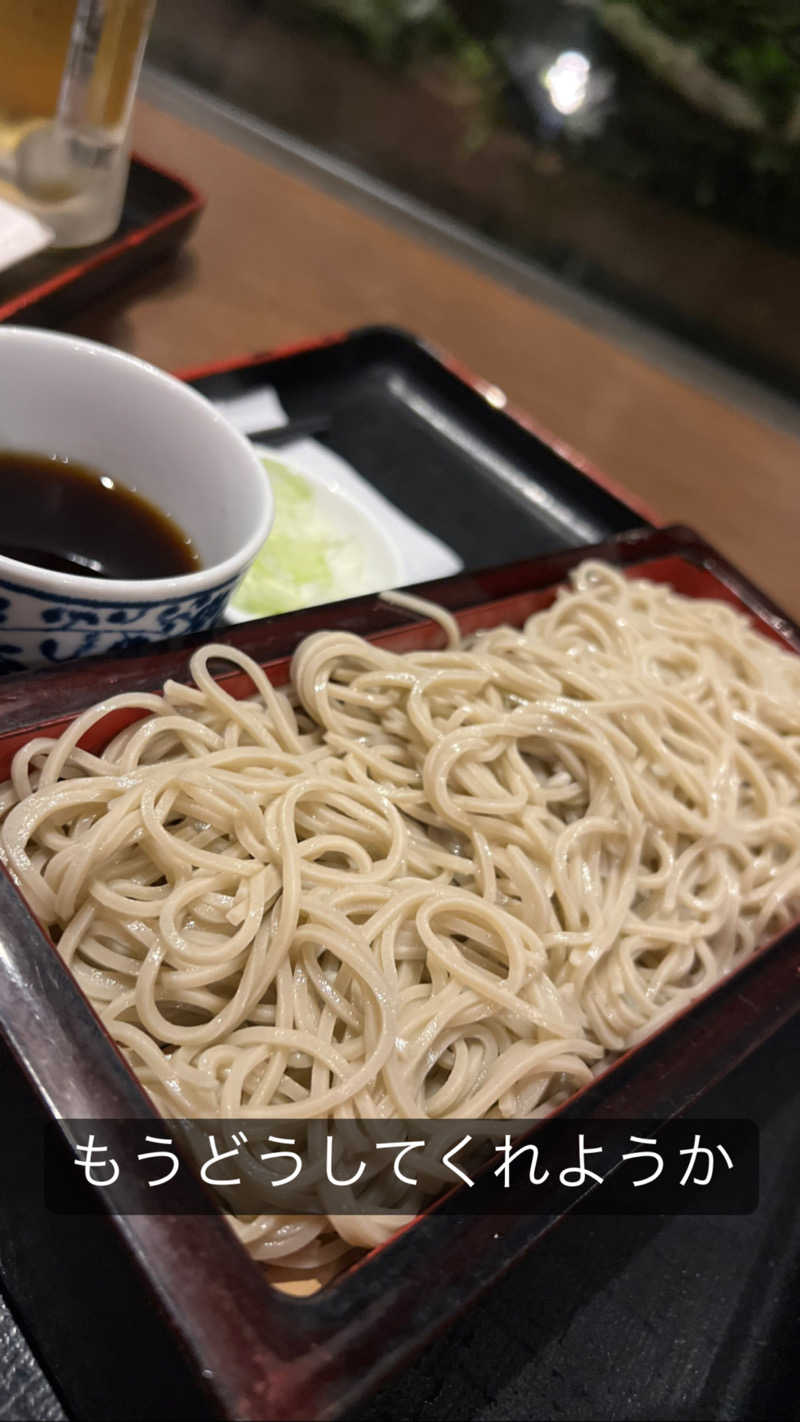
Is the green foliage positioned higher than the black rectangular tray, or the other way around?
the green foliage

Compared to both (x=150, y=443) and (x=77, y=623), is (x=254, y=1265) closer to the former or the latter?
(x=77, y=623)

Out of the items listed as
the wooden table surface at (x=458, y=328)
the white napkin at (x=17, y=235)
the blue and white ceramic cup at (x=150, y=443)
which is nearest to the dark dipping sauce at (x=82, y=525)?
the blue and white ceramic cup at (x=150, y=443)

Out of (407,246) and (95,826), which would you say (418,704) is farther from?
(407,246)

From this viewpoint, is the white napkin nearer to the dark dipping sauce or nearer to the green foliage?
the dark dipping sauce

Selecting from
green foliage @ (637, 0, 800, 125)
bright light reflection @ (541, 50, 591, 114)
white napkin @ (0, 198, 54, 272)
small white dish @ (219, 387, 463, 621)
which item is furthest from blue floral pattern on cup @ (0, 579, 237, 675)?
bright light reflection @ (541, 50, 591, 114)

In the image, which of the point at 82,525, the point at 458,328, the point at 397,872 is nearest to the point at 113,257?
the point at 82,525

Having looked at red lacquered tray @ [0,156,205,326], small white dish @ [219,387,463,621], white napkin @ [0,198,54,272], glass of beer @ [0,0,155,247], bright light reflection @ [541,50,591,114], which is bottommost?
small white dish @ [219,387,463,621]
